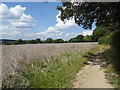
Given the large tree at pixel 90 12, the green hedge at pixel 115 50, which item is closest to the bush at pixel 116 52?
the green hedge at pixel 115 50

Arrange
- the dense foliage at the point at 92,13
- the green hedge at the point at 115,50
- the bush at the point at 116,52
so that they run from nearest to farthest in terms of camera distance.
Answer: the bush at the point at 116,52 → the green hedge at the point at 115,50 → the dense foliage at the point at 92,13

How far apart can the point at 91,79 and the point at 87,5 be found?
611 cm

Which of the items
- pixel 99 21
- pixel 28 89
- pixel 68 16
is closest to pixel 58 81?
pixel 28 89

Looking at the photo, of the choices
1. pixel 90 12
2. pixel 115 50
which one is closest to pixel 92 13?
pixel 90 12

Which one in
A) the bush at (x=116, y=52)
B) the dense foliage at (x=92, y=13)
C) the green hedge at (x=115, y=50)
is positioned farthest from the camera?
the dense foliage at (x=92, y=13)

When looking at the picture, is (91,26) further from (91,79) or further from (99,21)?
(91,79)

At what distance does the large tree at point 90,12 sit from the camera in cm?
977

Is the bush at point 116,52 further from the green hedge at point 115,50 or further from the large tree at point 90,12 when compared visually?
the large tree at point 90,12

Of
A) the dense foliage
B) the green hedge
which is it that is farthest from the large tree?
the green hedge

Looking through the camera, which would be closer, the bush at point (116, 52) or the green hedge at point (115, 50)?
the bush at point (116, 52)

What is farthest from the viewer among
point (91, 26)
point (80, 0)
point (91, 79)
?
point (91, 26)

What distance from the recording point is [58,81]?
17.3 feet

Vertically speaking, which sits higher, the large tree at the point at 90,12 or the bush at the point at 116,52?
the large tree at the point at 90,12

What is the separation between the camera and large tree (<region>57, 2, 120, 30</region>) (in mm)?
9766
